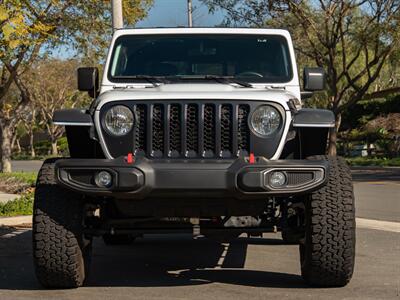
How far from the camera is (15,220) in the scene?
1098 cm

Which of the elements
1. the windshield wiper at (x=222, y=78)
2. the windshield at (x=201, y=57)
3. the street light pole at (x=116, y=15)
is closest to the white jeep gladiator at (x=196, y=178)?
the windshield wiper at (x=222, y=78)

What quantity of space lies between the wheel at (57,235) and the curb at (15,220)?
17.1 feet

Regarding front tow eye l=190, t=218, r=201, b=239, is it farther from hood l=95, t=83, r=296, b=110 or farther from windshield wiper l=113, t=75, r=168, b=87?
windshield wiper l=113, t=75, r=168, b=87

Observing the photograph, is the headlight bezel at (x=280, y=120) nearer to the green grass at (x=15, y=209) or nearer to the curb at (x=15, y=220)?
the curb at (x=15, y=220)

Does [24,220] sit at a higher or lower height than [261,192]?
Result: lower

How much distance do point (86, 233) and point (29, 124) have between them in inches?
2271

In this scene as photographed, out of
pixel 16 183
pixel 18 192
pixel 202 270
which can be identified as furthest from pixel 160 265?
pixel 16 183

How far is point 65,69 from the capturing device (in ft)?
163

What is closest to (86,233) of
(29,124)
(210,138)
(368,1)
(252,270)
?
(210,138)

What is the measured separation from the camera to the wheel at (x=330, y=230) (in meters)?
5.39

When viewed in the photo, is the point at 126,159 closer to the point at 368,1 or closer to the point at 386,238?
the point at 386,238

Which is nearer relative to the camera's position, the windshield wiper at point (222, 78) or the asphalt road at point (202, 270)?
the asphalt road at point (202, 270)

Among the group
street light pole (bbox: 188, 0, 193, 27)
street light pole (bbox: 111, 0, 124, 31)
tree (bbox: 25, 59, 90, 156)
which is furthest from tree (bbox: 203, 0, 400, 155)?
tree (bbox: 25, 59, 90, 156)

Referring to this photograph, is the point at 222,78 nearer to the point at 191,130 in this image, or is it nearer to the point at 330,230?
the point at 191,130
